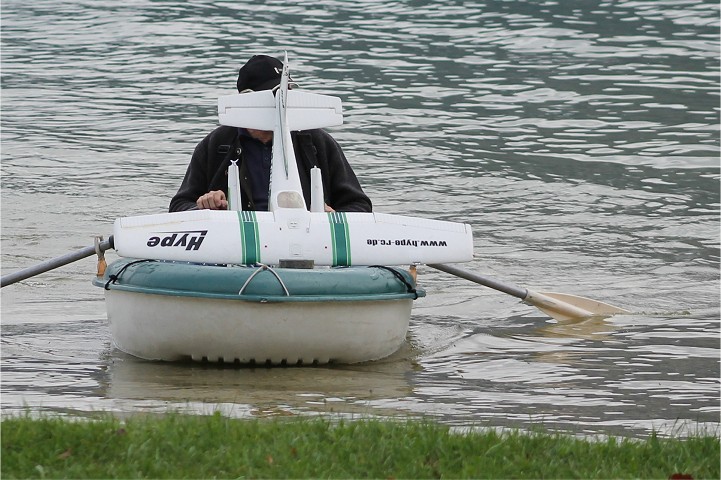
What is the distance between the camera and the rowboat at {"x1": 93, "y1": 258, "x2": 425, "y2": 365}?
727cm

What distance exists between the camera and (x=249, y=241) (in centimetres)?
748

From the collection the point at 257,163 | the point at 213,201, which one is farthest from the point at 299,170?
the point at 213,201

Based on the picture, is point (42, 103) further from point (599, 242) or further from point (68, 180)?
point (599, 242)

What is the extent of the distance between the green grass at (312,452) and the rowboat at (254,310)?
181cm

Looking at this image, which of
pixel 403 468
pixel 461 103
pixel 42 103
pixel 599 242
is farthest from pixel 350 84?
pixel 403 468

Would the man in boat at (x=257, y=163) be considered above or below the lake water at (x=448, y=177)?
above

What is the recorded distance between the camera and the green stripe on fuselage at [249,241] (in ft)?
24.5

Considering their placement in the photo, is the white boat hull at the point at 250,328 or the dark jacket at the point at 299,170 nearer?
the white boat hull at the point at 250,328

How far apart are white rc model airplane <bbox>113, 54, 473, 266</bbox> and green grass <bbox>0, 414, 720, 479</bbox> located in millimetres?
2069

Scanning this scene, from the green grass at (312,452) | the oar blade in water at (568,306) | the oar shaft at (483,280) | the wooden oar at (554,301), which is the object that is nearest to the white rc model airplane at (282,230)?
the oar shaft at (483,280)

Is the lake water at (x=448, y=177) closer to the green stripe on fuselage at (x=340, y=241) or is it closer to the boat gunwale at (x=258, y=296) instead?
the boat gunwale at (x=258, y=296)

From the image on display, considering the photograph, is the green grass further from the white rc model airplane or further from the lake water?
the white rc model airplane

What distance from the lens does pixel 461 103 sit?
19.1 metres

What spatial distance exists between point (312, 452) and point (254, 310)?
7.43 feet
